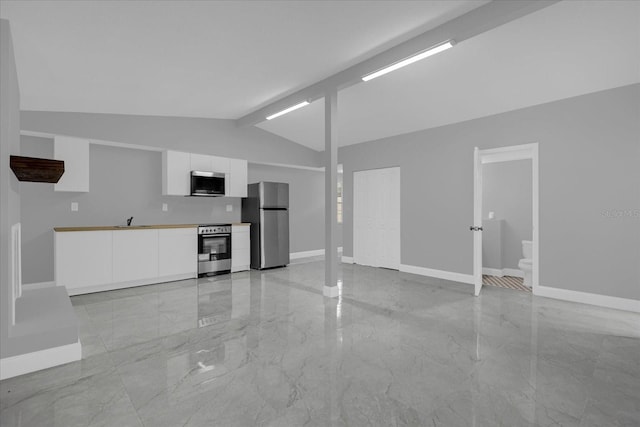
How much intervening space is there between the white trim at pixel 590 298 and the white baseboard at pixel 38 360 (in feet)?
17.9

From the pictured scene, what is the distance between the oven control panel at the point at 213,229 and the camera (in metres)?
5.73

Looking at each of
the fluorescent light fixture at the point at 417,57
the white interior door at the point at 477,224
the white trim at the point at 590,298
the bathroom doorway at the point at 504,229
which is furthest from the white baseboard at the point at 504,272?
the fluorescent light fixture at the point at 417,57

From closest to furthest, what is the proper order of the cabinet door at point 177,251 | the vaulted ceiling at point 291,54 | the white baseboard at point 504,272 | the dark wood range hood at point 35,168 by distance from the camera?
the dark wood range hood at point 35,168 < the vaulted ceiling at point 291,54 < the cabinet door at point 177,251 < the white baseboard at point 504,272


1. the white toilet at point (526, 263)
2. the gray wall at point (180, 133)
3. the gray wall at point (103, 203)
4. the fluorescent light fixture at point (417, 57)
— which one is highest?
the fluorescent light fixture at point (417, 57)

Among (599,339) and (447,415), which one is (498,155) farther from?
(447,415)

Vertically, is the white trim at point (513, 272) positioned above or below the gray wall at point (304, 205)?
below

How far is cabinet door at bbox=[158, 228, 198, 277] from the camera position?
528cm

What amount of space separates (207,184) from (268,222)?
137 centimetres

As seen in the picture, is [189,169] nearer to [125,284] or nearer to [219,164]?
[219,164]

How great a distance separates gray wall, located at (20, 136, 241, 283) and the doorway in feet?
9.94

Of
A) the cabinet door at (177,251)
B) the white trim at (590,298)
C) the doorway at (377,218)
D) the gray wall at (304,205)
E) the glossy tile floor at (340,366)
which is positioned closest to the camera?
the glossy tile floor at (340,366)

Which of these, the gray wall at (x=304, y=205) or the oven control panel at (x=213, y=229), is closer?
the oven control panel at (x=213, y=229)

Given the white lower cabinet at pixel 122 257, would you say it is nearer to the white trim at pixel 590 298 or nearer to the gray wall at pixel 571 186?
the gray wall at pixel 571 186

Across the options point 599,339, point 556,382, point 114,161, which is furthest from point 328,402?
point 114,161
